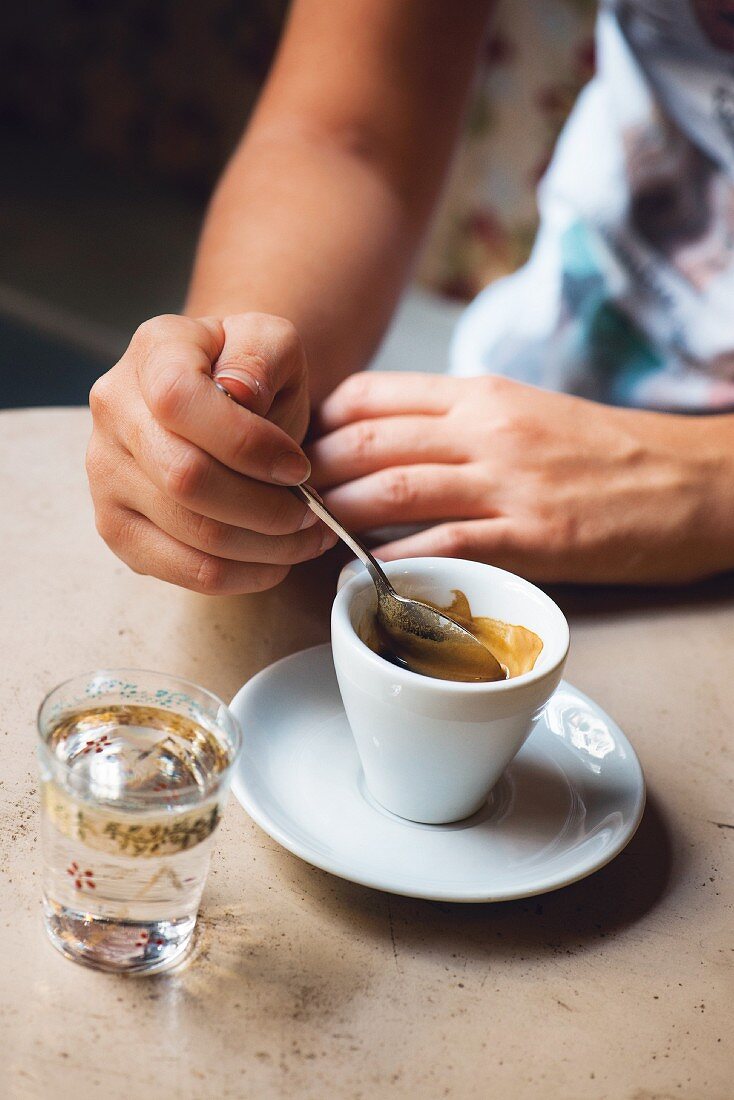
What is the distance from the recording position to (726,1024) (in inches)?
19.5

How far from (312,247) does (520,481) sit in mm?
334

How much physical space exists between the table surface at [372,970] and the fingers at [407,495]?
0.42 ft

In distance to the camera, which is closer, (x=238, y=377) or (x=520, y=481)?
(x=238, y=377)

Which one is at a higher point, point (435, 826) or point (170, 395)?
point (170, 395)

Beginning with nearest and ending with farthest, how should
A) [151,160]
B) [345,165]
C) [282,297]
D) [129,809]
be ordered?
1. [129,809]
2. [282,297]
3. [345,165]
4. [151,160]

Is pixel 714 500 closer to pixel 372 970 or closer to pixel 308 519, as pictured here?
pixel 308 519

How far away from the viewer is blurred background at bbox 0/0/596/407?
2242mm

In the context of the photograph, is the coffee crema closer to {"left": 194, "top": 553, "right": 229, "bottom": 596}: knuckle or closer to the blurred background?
{"left": 194, "top": 553, "right": 229, "bottom": 596}: knuckle

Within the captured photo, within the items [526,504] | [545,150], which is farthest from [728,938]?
[545,150]

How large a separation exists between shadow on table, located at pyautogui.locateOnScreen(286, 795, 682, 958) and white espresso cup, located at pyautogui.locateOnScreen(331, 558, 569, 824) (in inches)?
2.3

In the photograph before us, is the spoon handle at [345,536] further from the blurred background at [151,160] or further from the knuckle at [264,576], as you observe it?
the blurred background at [151,160]

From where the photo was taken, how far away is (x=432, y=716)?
20.8 inches

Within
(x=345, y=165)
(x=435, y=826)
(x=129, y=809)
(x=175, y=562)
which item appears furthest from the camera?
(x=345, y=165)

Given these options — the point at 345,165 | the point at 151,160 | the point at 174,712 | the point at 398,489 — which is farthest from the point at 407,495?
the point at 151,160
